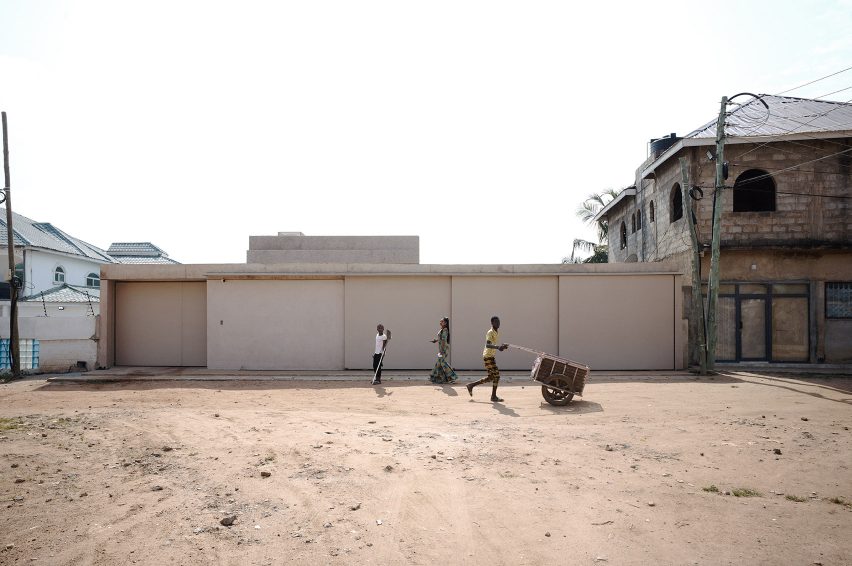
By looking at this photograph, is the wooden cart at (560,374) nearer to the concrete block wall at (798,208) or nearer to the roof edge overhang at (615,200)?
the concrete block wall at (798,208)

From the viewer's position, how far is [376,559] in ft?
14.6

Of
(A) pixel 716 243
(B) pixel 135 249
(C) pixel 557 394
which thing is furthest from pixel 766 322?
(B) pixel 135 249

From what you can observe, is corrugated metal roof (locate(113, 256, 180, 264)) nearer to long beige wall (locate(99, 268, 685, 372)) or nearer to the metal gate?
long beige wall (locate(99, 268, 685, 372))

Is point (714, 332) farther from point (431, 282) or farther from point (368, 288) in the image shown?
point (368, 288)

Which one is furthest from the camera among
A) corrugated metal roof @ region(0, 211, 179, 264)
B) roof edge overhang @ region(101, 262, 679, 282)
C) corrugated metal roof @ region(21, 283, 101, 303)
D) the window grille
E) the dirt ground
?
corrugated metal roof @ region(0, 211, 179, 264)

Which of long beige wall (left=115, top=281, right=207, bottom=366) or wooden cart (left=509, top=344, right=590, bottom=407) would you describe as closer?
wooden cart (left=509, top=344, right=590, bottom=407)

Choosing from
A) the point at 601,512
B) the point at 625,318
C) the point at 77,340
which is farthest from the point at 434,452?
the point at 77,340

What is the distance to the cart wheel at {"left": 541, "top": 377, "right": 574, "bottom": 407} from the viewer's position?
10772 millimetres

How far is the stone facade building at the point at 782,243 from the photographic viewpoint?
718 inches

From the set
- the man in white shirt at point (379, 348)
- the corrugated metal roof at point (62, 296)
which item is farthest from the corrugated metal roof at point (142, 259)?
the man in white shirt at point (379, 348)

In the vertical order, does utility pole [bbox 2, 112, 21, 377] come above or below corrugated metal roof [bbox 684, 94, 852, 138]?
below

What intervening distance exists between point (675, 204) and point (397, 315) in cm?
1105

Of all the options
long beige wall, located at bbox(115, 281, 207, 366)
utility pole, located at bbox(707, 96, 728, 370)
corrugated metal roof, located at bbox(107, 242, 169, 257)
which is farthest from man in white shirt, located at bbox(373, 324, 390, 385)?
corrugated metal roof, located at bbox(107, 242, 169, 257)

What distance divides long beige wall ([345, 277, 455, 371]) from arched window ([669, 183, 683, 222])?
911 cm
